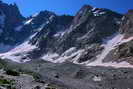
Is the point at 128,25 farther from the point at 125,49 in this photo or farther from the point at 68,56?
the point at 68,56

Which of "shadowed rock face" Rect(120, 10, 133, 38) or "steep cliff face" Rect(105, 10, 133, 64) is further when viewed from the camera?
"shadowed rock face" Rect(120, 10, 133, 38)

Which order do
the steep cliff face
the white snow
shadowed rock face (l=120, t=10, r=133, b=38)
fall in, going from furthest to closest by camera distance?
shadowed rock face (l=120, t=10, r=133, b=38), the white snow, the steep cliff face

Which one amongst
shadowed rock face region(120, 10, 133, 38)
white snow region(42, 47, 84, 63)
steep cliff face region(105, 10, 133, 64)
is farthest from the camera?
shadowed rock face region(120, 10, 133, 38)

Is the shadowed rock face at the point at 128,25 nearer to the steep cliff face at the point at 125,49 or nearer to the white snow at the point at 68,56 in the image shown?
the steep cliff face at the point at 125,49

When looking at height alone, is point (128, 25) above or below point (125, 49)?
above

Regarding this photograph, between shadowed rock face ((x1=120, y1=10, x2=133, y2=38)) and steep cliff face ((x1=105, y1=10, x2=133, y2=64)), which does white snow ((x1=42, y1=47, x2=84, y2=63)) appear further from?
shadowed rock face ((x1=120, y1=10, x2=133, y2=38))

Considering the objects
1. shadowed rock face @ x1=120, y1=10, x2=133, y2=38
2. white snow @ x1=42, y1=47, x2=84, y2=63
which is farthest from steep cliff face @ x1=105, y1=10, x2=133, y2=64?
white snow @ x1=42, y1=47, x2=84, y2=63

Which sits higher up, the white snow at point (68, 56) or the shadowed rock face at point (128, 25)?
the shadowed rock face at point (128, 25)

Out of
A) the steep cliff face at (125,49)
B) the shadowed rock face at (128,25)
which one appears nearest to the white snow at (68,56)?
the steep cliff face at (125,49)

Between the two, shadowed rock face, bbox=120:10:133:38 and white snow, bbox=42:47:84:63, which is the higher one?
shadowed rock face, bbox=120:10:133:38

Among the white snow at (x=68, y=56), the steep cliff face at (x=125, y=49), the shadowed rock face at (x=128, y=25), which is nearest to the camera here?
the steep cliff face at (x=125, y=49)

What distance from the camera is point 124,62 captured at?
132375mm

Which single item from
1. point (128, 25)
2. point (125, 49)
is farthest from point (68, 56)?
point (125, 49)

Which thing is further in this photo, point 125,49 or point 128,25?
point 128,25
